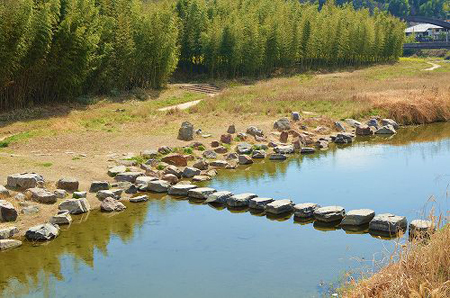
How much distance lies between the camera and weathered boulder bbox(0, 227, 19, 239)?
13914 millimetres

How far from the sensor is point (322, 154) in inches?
964

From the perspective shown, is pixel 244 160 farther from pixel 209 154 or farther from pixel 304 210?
pixel 304 210

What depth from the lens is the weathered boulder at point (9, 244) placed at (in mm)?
13570

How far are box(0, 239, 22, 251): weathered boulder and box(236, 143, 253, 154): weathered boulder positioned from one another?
11.2 metres

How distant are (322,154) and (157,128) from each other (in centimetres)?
733

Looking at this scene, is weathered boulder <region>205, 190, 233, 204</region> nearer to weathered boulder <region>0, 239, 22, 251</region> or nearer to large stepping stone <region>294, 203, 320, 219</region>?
large stepping stone <region>294, 203, 320, 219</region>

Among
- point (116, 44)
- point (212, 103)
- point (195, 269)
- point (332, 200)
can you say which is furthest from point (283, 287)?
point (116, 44)

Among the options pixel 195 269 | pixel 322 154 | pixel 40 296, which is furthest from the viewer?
pixel 322 154

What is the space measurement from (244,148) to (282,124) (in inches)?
161

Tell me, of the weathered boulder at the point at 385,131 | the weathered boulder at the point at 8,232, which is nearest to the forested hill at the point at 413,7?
the weathered boulder at the point at 385,131

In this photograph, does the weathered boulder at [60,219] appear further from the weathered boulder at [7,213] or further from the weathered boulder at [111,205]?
the weathered boulder at [111,205]

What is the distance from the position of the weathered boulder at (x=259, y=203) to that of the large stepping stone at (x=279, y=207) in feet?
0.78

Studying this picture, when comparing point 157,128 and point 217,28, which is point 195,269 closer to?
point 157,128

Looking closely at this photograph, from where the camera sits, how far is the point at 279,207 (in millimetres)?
15992
